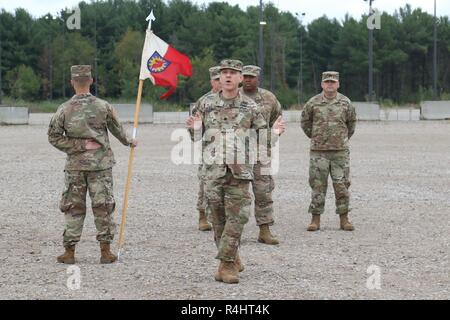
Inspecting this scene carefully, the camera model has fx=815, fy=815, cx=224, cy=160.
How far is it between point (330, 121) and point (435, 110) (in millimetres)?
25821

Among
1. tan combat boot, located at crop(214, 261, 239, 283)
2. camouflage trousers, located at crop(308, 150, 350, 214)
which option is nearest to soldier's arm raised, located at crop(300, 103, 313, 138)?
camouflage trousers, located at crop(308, 150, 350, 214)

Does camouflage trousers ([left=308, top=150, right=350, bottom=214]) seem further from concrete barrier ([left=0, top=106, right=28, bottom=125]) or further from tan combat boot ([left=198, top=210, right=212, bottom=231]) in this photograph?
concrete barrier ([left=0, top=106, right=28, bottom=125])

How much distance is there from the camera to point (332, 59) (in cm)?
8919

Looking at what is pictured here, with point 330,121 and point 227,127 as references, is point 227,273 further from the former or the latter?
point 330,121

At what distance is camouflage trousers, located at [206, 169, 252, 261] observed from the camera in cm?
725

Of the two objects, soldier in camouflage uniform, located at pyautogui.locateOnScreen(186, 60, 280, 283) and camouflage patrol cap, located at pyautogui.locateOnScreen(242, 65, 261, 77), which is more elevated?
camouflage patrol cap, located at pyautogui.locateOnScreen(242, 65, 261, 77)

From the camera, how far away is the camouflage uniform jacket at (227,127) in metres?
7.23

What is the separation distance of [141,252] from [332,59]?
82.2 metres

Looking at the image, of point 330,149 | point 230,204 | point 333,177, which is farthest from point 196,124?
point 333,177

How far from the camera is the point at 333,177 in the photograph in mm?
10445

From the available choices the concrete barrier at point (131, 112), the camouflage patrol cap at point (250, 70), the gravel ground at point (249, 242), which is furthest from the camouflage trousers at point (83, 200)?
the concrete barrier at point (131, 112)

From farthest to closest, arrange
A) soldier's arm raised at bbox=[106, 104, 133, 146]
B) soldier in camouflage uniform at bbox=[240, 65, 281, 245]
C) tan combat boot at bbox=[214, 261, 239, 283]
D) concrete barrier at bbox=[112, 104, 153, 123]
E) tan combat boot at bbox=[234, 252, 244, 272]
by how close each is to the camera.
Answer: concrete barrier at bbox=[112, 104, 153, 123] → soldier in camouflage uniform at bbox=[240, 65, 281, 245] → soldier's arm raised at bbox=[106, 104, 133, 146] → tan combat boot at bbox=[234, 252, 244, 272] → tan combat boot at bbox=[214, 261, 239, 283]

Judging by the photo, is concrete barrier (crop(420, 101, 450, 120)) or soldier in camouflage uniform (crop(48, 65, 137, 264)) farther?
concrete barrier (crop(420, 101, 450, 120))

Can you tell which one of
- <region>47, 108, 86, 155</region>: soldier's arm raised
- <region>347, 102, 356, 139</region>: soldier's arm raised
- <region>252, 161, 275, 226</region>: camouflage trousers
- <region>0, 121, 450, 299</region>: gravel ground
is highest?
<region>347, 102, 356, 139</region>: soldier's arm raised
